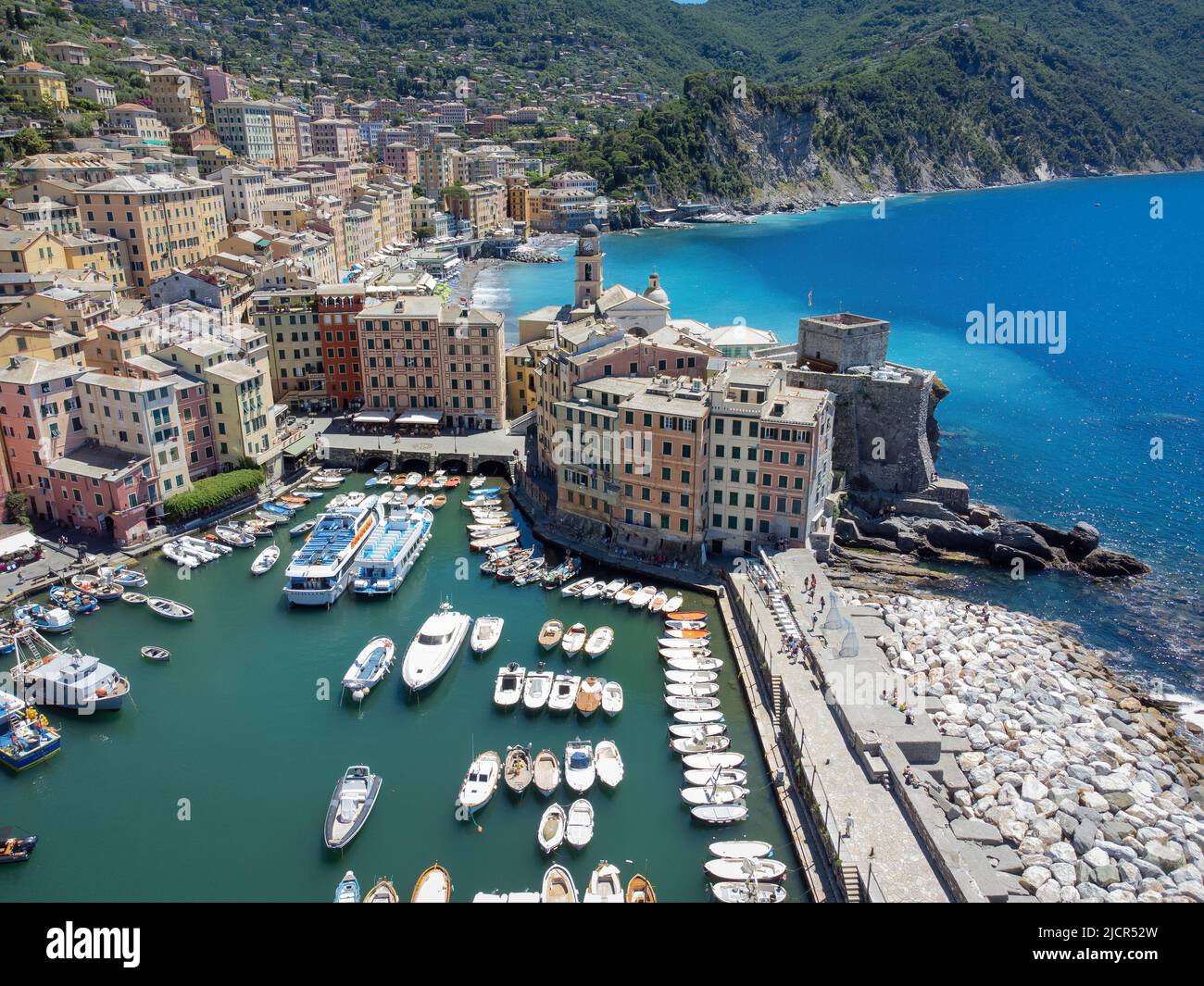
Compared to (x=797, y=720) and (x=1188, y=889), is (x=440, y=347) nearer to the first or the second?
(x=797, y=720)

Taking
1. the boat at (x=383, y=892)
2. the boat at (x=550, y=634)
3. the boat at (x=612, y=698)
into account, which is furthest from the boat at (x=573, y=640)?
the boat at (x=383, y=892)

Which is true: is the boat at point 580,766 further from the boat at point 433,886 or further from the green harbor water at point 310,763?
the boat at point 433,886

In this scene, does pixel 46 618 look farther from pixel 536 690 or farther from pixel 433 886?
pixel 433 886

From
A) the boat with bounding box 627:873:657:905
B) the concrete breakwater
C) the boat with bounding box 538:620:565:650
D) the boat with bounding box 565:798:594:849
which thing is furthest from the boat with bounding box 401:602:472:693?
the concrete breakwater

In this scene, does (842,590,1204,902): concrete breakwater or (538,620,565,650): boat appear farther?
(538,620,565,650): boat

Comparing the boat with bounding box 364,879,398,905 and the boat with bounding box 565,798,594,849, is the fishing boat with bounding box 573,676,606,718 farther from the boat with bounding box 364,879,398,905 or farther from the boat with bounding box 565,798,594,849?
the boat with bounding box 364,879,398,905

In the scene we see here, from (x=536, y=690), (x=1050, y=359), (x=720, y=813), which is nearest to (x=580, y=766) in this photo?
(x=536, y=690)
